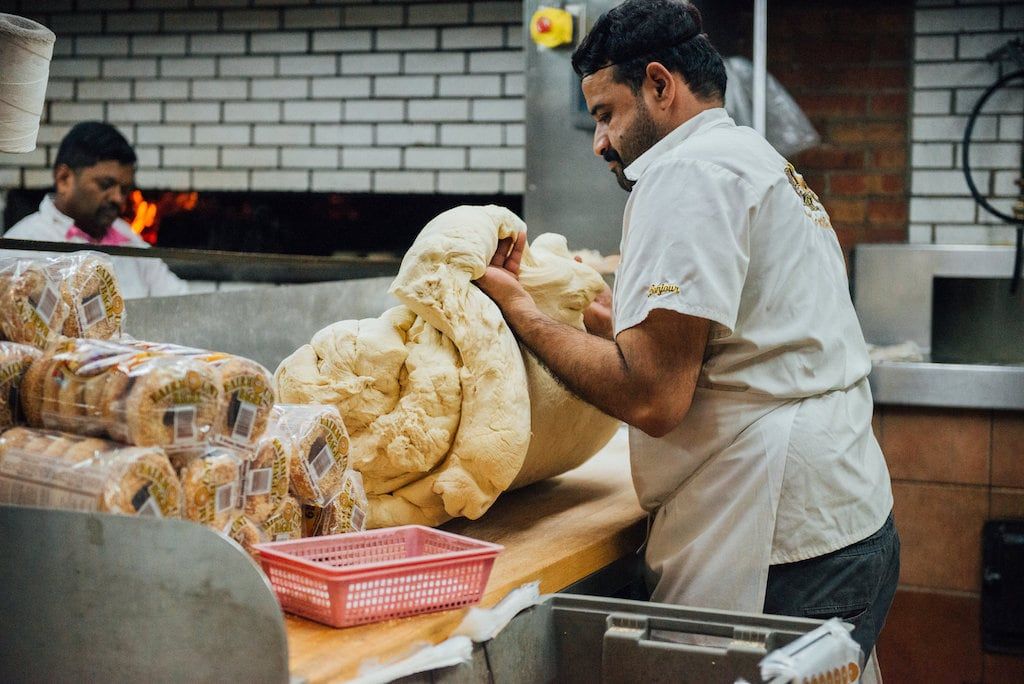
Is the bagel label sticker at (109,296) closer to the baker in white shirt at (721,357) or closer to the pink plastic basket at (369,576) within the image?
the pink plastic basket at (369,576)

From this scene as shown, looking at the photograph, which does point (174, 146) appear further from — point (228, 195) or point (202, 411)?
point (202, 411)

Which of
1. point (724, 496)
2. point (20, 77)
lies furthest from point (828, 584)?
point (20, 77)

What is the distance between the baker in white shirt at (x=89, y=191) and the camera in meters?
4.00

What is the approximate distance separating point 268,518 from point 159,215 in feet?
13.5

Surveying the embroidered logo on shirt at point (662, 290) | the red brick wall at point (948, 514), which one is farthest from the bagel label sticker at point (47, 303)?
the red brick wall at point (948, 514)

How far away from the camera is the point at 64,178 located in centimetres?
403

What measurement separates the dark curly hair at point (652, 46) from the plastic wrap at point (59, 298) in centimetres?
95

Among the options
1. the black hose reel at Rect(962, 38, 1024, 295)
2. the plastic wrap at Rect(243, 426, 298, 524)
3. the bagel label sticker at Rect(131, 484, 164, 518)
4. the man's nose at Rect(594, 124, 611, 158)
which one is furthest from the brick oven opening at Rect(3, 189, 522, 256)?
the bagel label sticker at Rect(131, 484, 164, 518)

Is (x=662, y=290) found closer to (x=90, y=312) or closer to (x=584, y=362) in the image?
(x=584, y=362)

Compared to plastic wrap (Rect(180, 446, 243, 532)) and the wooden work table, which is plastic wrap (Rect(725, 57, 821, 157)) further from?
plastic wrap (Rect(180, 446, 243, 532))

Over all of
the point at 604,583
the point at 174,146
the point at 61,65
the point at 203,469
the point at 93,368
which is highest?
the point at 61,65

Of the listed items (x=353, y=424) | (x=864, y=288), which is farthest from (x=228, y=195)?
(x=353, y=424)

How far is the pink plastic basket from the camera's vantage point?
1.37 m

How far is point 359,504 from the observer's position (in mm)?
1715
